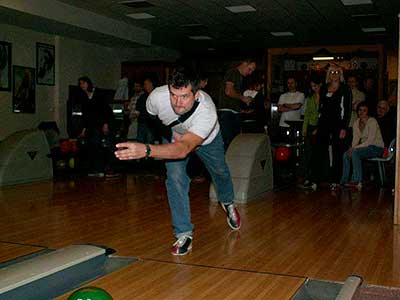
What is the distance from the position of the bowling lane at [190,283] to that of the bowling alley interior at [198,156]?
0.04 ft

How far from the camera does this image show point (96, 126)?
6.51 m

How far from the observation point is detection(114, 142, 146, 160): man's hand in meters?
2.08

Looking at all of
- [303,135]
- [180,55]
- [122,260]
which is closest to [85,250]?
[122,260]

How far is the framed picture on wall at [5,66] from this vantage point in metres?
7.91

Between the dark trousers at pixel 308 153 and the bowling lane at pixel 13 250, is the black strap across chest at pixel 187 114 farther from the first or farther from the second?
the dark trousers at pixel 308 153

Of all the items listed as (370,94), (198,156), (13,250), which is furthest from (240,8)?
(13,250)

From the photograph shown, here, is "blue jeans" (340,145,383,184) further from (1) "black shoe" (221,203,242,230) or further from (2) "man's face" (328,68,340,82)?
(1) "black shoe" (221,203,242,230)

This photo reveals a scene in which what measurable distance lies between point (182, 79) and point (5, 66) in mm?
6095

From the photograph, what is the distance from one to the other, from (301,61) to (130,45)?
315 cm

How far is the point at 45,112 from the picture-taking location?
29.2ft

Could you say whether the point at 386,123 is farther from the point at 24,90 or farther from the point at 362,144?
the point at 24,90

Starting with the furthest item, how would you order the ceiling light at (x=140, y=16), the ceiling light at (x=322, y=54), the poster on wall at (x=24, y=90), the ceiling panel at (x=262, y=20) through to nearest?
the ceiling light at (x=322, y=54), the ceiling light at (x=140, y=16), the poster on wall at (x=24, y=90), the ceiling panel at (x=262, y=20)

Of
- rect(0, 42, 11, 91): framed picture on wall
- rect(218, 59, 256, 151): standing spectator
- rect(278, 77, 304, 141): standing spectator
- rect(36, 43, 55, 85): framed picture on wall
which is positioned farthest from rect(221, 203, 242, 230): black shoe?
rect(36, 43, 55, 85): framed picture on wall

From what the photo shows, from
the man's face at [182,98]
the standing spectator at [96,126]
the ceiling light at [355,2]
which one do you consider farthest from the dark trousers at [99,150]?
the man's face at [182,98]
